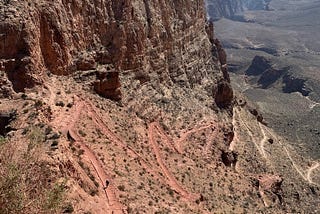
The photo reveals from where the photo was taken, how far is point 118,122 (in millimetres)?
35250

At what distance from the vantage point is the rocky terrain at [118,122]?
2317cm

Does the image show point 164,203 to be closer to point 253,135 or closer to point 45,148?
point 45,148

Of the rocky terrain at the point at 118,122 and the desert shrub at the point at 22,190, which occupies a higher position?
the desert shrub at the point at 22,190

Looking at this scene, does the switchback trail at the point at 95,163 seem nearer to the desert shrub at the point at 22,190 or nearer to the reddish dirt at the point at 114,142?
the reddish dirt at the point at 114,142

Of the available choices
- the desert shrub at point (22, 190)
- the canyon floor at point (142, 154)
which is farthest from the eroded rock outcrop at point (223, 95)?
the desert shrub at point (22, 190)

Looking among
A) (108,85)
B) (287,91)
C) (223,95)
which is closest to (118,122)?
(108,85)

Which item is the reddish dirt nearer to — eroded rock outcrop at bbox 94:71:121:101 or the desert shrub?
eroded rock outcrop at bbox 94:71:121:101

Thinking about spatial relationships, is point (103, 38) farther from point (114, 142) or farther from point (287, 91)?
point (287, 91)

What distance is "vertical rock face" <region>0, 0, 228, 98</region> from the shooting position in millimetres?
29938

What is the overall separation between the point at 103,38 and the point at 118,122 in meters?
7.25

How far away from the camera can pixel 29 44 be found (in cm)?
3022

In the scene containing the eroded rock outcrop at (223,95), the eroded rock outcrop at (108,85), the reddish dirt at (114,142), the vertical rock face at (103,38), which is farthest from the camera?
the eroded rock outcrop at (223,95)

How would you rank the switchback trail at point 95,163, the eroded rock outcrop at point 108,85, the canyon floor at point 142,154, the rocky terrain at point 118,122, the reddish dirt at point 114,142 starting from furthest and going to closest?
the eroded rock outcrop at point 108,85 < the reddish dirt at point 114,142 < the switchback trail at point 95,163 < the canyon floor at point 142,154 < the rocky terrain at point 118,122

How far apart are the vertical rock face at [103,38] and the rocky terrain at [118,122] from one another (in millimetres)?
85
